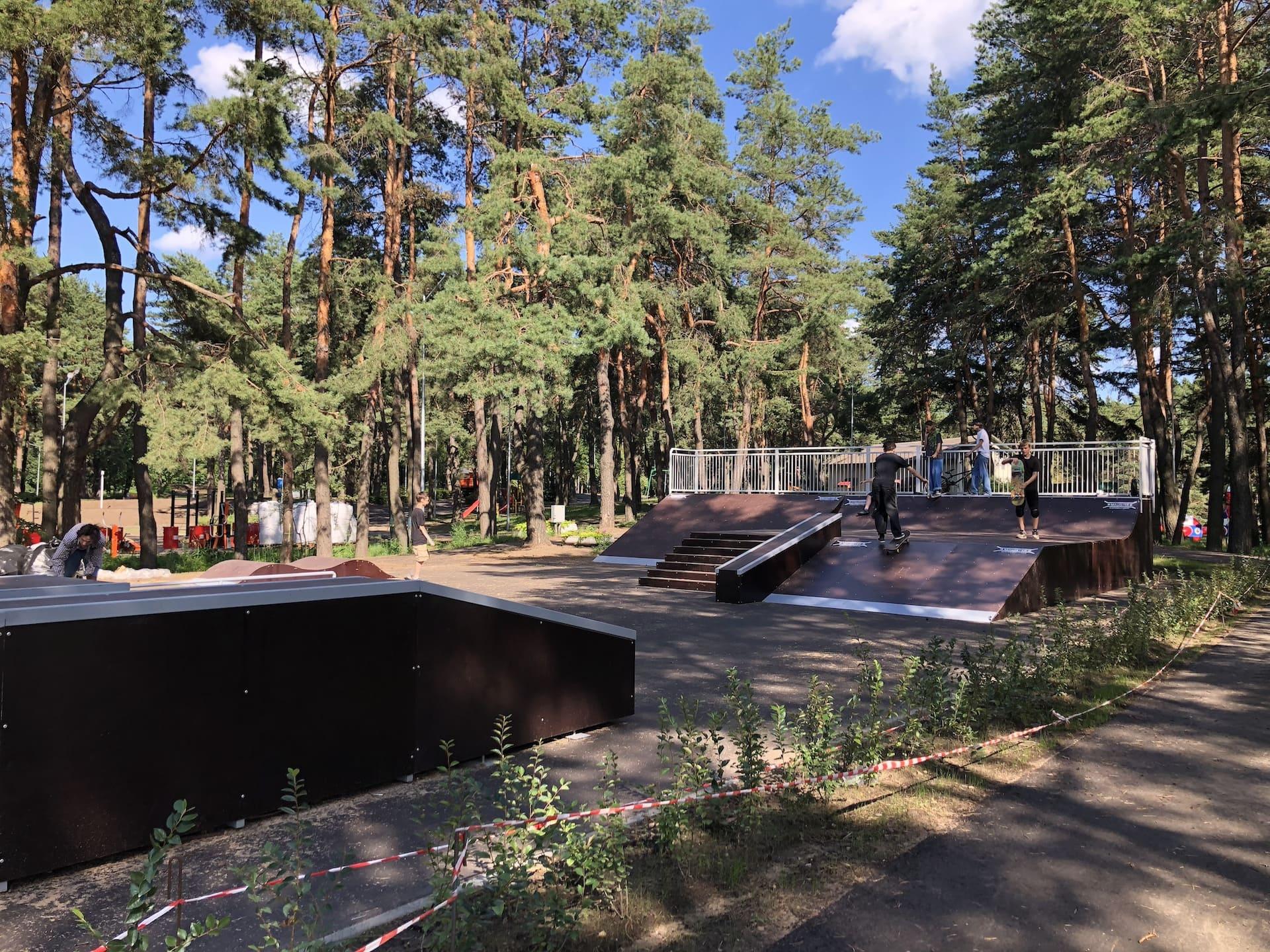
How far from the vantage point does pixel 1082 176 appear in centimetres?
2322

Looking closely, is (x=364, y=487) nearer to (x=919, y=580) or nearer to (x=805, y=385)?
(x=919, y=580)

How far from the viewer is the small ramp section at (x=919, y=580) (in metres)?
12.9

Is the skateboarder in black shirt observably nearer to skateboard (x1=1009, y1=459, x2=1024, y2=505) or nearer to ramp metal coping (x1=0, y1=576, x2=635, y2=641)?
skateboard (x1=1009, y1=459, x2=1024, y2=505)

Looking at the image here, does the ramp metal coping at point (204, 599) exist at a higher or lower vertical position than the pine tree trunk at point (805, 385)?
lower

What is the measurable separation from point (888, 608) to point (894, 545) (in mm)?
2381

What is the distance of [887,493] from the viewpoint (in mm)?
15516

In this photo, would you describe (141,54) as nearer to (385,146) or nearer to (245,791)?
(385,146)

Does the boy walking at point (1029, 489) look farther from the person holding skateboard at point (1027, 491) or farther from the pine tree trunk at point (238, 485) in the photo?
the pine tree trunk at point (238, 485)

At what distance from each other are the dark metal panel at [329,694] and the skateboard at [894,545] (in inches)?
473

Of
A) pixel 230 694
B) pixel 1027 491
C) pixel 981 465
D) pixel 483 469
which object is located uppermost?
pixel 483 469

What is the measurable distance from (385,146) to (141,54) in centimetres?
1189

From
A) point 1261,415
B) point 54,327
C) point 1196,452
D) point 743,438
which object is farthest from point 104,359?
point 1196,452

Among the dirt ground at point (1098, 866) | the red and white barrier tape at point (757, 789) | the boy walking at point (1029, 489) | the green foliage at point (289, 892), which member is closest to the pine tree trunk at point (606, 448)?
the boy walking at point (1029, 489)

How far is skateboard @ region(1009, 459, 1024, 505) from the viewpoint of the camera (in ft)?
53.8
